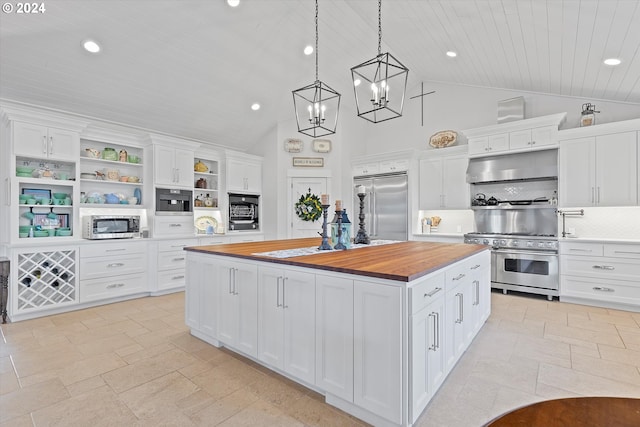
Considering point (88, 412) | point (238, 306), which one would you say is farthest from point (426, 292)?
point (88, 412)

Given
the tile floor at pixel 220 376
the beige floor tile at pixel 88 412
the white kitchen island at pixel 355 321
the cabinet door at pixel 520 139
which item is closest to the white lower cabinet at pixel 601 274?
the tile floor at pixel 220 376

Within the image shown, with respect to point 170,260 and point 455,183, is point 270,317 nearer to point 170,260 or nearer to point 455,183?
point 170,260

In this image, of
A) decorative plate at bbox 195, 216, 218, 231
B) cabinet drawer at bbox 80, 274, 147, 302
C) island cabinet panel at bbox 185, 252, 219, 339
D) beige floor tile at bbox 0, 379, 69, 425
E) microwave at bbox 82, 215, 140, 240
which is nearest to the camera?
beige floor tile at bbox 0, 379, 69, 425

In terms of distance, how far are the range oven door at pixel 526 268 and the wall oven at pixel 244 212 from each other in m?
4.44

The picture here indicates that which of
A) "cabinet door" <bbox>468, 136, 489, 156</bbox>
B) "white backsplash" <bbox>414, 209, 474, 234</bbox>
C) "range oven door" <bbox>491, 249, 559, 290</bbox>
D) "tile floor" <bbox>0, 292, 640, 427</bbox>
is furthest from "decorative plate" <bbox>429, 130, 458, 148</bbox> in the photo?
"tile floor" <bbox>0, 292, 640, 427</bbox>

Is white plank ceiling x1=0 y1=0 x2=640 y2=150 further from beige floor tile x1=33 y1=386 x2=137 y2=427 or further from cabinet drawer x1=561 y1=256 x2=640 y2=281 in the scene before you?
beige floor tile x1=33 y1=386 x2=137 y2=427

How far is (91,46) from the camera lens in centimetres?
368

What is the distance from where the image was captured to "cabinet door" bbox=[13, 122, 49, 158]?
376 cm

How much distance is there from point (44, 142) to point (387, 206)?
532cm

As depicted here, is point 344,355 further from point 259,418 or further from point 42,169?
point 42,169

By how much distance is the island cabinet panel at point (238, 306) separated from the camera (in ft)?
8.33

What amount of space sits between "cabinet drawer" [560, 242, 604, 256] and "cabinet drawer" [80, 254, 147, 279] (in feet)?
19.8

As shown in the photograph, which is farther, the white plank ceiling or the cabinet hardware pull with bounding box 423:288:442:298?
the white plank ceiling

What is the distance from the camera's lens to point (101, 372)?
2510 mm
